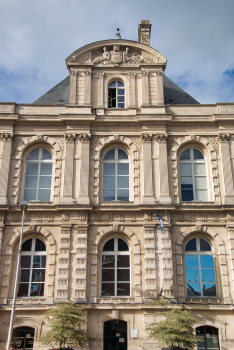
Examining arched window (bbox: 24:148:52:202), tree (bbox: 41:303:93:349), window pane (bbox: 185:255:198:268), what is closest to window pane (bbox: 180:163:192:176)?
window pane (bbox: 185:255:198:268)

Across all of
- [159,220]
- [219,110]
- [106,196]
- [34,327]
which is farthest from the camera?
[219,110]

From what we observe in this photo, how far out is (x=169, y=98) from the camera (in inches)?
1124

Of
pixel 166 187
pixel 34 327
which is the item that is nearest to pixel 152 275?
pixel 166 187

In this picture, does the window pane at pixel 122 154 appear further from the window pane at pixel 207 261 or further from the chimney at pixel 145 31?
the chimney at pixel 145 31

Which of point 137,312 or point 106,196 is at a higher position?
point 106,196

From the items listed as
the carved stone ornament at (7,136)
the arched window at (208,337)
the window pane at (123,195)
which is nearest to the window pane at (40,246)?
the window pane at (123,195)

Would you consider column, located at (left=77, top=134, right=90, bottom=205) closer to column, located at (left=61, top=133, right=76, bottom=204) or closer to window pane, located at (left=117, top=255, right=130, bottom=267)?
column, located at (left=61, top=133, right=76, bottom=204)

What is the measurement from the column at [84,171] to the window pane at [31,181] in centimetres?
317

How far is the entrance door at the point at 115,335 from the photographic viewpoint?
2112cm

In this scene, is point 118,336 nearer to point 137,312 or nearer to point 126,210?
point 137,312

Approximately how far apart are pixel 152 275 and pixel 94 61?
1534 cm

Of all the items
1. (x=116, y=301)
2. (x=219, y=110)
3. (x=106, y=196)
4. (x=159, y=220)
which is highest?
(x=219, y=110)

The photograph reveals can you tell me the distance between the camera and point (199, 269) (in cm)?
2291

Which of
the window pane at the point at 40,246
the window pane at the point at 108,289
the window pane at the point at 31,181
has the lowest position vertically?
the window pane at the point at 108,289
